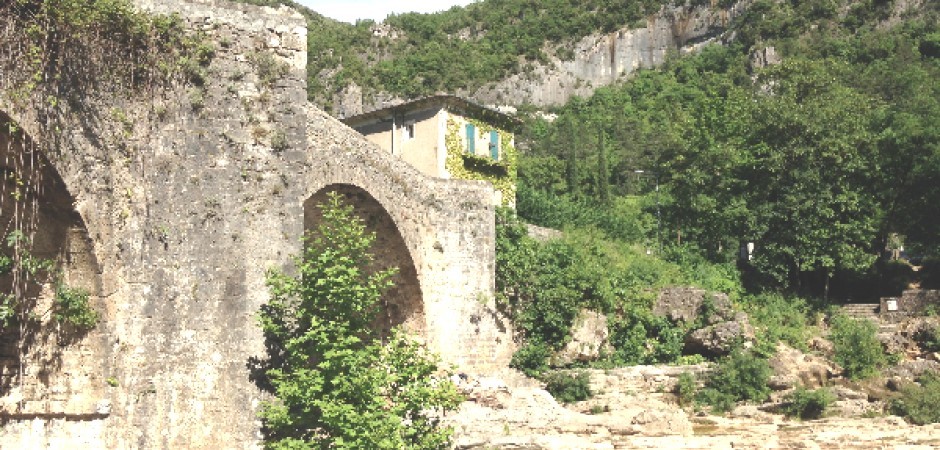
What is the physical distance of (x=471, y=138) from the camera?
1243 inches

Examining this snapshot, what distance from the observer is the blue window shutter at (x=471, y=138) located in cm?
3144

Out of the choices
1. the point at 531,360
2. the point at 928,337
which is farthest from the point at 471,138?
the point at 928,337

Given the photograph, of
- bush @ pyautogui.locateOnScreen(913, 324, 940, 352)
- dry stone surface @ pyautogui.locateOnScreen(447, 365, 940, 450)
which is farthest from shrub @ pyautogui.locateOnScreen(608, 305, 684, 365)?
bush @ pyautogui.locateOnScreen(913, 324, 940, 352)

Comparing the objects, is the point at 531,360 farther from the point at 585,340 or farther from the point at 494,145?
the point at 494,145

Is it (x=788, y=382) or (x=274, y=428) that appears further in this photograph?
(x=788, y=382)

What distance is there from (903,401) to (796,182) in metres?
10.0

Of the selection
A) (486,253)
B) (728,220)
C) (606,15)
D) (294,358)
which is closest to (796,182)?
(728,220)

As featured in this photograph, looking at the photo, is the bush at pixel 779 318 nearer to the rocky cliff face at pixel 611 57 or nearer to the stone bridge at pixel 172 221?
the stone bridge at pixel 172 221

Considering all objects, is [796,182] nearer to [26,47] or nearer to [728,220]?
[728,220]

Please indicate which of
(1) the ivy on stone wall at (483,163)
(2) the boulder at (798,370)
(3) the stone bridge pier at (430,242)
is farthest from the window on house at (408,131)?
(2) the boulder at (798,370)

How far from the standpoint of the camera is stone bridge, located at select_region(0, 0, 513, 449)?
30.4 ft

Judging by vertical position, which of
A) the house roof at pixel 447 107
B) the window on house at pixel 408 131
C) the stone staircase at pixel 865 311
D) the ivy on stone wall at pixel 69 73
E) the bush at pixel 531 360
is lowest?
the bush at pixel 531 360

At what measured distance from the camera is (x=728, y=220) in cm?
3209

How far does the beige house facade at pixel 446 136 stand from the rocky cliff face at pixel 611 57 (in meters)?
73.5
